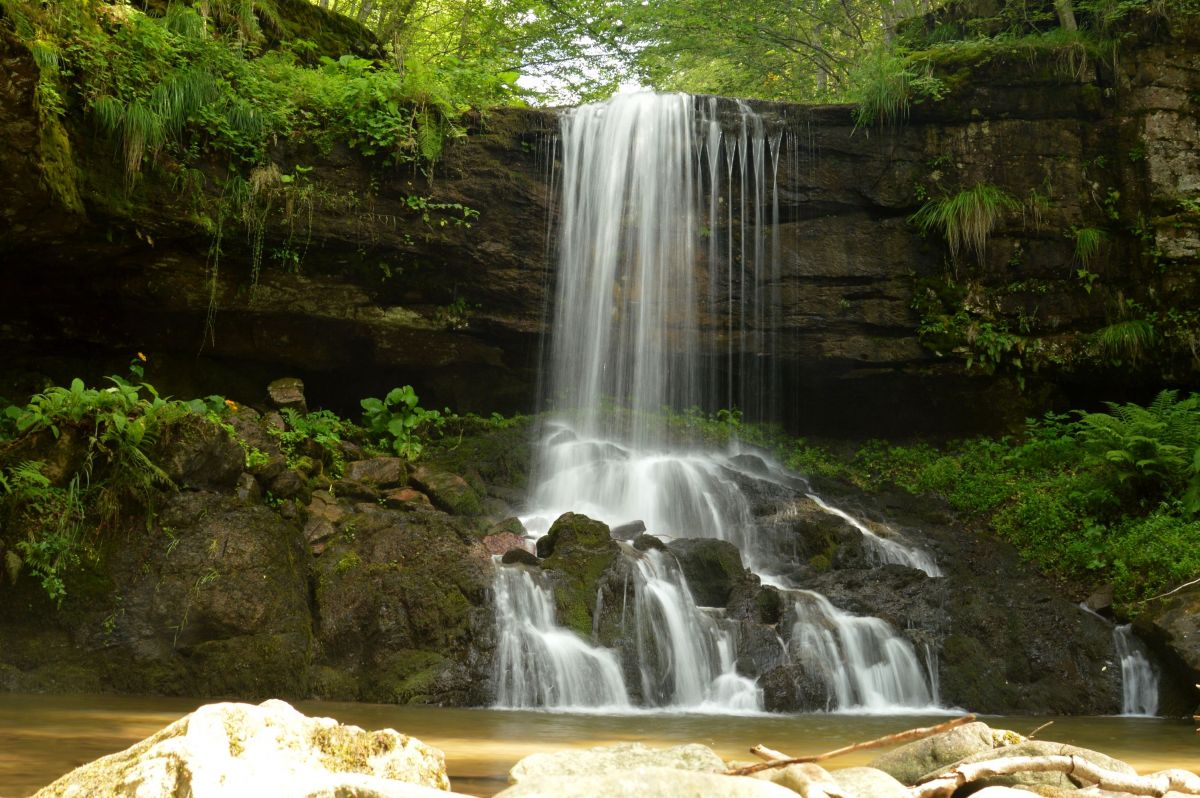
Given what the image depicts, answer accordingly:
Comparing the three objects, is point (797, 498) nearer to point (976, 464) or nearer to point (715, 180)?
point (976, 464)

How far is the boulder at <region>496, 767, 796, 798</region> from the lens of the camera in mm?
2832

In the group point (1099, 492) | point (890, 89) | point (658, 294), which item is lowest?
point (1099, 492)

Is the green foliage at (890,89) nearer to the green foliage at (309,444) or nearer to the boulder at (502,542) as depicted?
the boulder at (502,542)

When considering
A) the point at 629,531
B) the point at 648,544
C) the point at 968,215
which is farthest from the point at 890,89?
the point at 648,544

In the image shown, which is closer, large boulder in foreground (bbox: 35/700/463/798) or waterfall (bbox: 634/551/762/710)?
large boulder in foreground (bbox: 35/700/463/798)

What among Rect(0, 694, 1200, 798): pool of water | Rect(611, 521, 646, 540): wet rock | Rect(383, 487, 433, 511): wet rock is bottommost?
Rect(0, 694, 1200, 798): pool of water

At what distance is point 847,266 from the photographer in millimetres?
13312

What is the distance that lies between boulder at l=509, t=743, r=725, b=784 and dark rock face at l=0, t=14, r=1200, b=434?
30.1 feet

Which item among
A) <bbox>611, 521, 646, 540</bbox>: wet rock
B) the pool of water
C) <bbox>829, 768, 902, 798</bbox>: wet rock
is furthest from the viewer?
<bbox>611, 521, 646, 540</bbox>: wet rock

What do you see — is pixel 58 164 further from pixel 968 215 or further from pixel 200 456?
pixel 968 215

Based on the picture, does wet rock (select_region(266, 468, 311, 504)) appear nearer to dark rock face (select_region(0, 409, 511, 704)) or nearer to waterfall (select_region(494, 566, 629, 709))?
dark rock face (select_region(0, 409, 511, 704))

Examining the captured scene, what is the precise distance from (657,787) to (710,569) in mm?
6111

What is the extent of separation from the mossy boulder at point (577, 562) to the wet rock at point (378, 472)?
6.34ft

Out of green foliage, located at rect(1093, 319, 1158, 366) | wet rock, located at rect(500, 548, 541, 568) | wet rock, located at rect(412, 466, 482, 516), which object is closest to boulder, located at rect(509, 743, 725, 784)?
wet rock, located at rect(500, 548, 541, 568)
